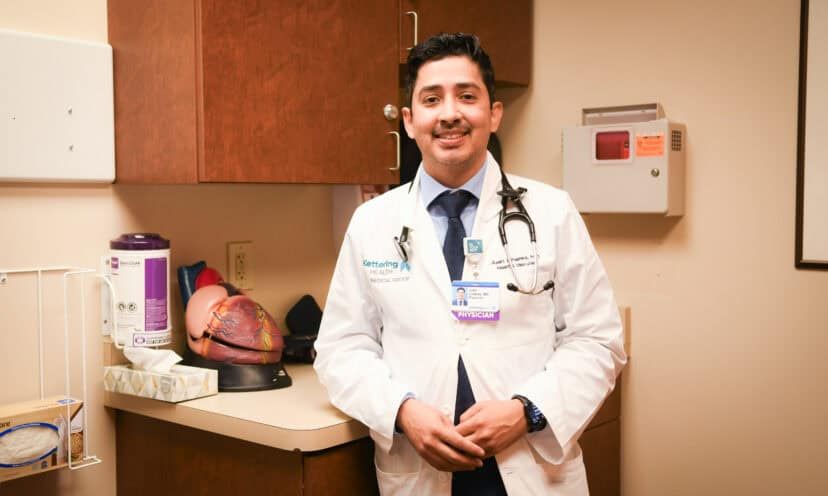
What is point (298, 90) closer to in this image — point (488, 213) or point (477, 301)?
point (488, 213)

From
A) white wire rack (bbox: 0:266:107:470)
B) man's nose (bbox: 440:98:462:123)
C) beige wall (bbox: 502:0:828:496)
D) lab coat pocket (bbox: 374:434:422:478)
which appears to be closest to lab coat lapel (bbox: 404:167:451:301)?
man's nose (bbox: 440:98:462:123)

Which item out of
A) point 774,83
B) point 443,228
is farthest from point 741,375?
point 443,228

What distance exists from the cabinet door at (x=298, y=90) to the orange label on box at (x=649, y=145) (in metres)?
0.68

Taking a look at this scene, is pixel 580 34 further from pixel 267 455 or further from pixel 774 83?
pixel 267 455

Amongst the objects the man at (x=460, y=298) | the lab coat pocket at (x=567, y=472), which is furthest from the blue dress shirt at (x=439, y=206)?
the lab coat pocket at (x=567, y=472)

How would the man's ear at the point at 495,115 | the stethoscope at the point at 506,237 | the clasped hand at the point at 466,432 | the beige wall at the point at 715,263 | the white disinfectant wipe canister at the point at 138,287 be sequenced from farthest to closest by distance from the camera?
the beige wall at the point at 715,263 < the white disinfectant wipe canister at the point at 138,287 < the man's ear at the point at 495,115 < the stethoscope at the point at 506,237 < the clasped hand at the point at 466,432

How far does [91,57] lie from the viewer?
74.9 inches

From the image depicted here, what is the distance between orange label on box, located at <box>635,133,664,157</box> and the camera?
7.29ft

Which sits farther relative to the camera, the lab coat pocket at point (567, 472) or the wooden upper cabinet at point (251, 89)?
the wooden upper cabinet at point (251, 89)

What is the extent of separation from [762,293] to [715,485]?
56cm

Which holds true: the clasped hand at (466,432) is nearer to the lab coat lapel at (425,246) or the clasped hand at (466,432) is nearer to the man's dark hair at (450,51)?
the lab coat lapel at (425,246)

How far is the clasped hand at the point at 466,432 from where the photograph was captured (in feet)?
4.89

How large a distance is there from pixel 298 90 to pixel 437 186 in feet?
1.48

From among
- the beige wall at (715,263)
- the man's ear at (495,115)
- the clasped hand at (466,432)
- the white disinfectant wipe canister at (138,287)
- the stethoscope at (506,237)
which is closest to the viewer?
the clasped hand at (466,432)
